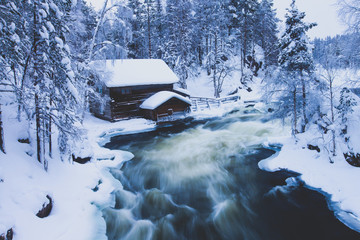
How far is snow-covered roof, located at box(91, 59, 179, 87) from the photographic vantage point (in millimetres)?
19766

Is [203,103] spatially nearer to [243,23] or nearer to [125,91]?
[125,91]

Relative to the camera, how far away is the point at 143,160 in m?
12.0

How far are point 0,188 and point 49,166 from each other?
215cm

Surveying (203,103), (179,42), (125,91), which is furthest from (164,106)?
(179,42)

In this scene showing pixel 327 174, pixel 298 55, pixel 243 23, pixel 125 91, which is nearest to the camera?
pixel 327 174

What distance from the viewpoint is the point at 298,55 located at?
37.8ft

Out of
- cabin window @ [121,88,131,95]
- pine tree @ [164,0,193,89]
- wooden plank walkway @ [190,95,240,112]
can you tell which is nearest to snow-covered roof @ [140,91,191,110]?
cabin window @ [121,88,131,95]

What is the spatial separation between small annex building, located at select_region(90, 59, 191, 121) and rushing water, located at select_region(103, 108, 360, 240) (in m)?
7.43

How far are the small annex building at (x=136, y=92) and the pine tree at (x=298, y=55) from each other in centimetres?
1114

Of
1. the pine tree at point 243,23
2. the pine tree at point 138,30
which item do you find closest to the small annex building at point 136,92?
the pine tree at point 138,30

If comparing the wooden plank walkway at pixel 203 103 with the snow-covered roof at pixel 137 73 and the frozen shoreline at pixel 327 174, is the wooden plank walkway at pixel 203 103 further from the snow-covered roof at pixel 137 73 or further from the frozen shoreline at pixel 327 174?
the frozen shoreline at pixel 327 174

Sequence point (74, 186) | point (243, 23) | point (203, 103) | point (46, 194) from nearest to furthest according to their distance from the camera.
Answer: point (46, 194)
point (74, 186)
point (203, 103)
point (243, 23)

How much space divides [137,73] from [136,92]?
2.03 metres

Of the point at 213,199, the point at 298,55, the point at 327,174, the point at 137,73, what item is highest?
the point at 137,73
